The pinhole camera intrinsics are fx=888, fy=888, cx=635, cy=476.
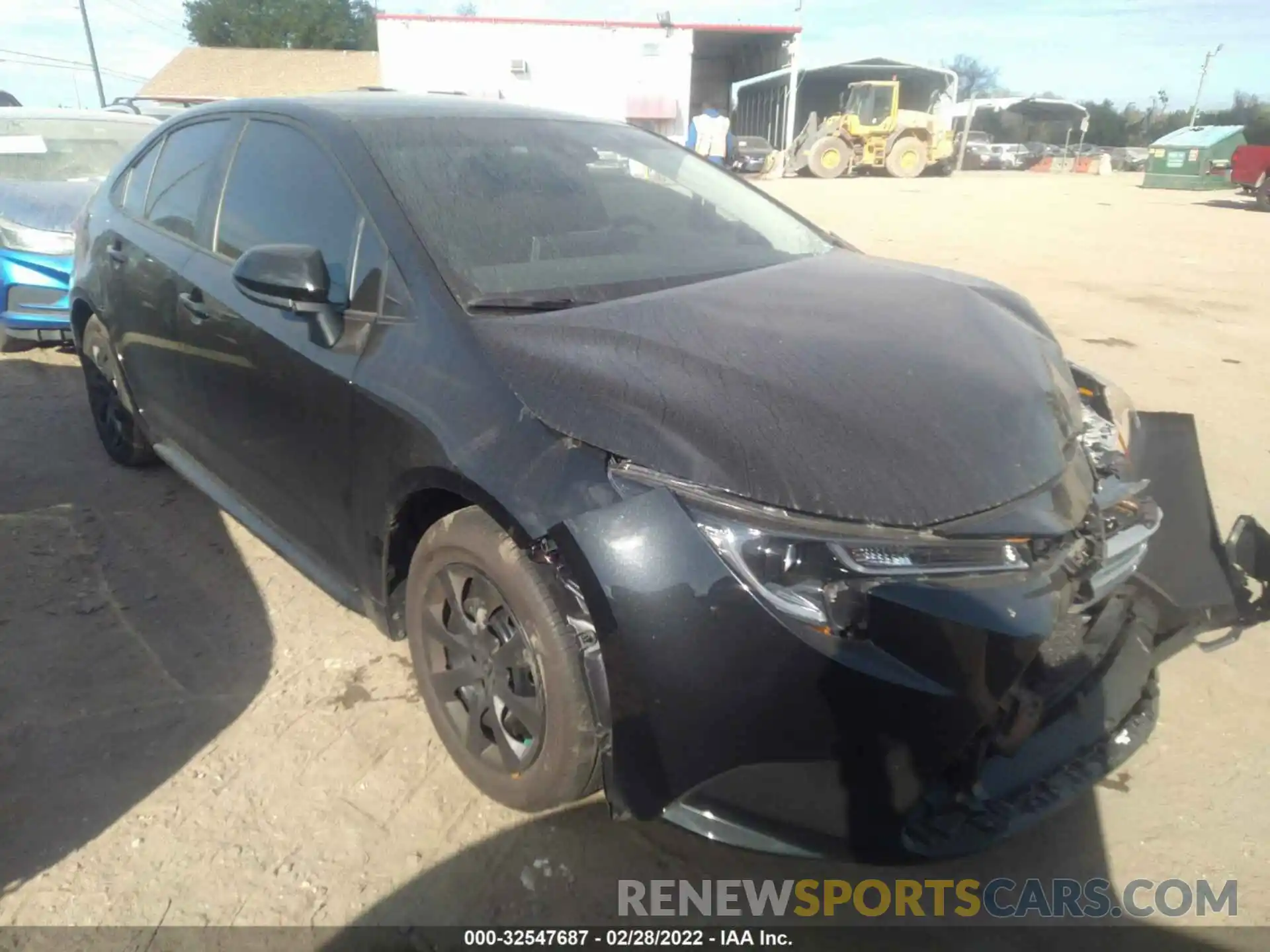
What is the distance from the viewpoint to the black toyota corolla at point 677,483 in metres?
1.70

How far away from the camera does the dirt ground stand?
6.84 ft

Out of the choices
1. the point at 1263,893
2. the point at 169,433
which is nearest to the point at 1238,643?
the point at 1263,893

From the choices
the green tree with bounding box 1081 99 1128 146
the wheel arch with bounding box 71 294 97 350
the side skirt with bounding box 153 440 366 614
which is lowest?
the green tree with bounding box 1081 99 1128 146

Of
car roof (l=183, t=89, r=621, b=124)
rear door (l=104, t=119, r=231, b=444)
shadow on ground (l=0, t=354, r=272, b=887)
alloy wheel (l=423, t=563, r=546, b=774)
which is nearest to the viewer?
alloy wheel (l=423, t=563, r=546, b=774)

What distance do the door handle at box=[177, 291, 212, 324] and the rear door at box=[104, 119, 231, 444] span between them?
0.34 ft

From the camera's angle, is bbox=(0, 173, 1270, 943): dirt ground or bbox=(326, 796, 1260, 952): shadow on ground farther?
bbox=(0, 173, 1270, 943): dirt ground

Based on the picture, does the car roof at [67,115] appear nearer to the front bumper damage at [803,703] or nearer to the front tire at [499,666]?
the front tire at [499,666]

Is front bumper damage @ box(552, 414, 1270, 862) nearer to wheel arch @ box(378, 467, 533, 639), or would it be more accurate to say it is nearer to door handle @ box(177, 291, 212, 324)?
wheel arch @ box(378, 467, 533, 639)

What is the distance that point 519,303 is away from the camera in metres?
2.23

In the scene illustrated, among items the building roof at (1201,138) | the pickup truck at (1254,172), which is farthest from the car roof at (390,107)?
the building roof at (1201,138)

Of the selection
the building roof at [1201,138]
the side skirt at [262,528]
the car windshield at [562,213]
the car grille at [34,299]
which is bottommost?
the building roof at [1201,138]

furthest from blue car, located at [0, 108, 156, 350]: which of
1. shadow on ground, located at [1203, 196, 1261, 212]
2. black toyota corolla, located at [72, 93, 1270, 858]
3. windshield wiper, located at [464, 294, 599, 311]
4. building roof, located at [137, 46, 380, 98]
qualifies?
building roof, located at [137, 46, 380, 98]

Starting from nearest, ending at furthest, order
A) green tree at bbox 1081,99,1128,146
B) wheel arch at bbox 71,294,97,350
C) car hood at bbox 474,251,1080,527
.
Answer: car hood at bbox 474,251,1080,527 < wheel arch at bbox 71,294,97,350 < green tree at bbox 1081,99,1128,146

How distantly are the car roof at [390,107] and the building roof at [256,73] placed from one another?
4544 cm
